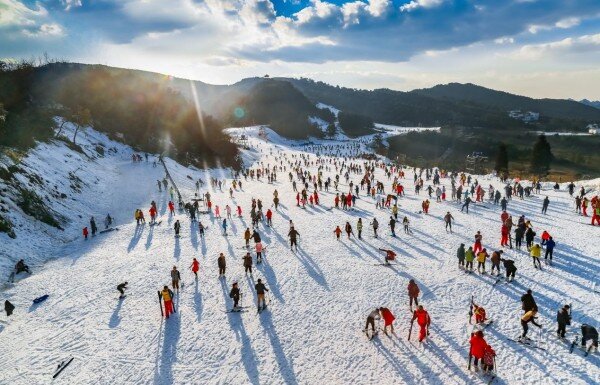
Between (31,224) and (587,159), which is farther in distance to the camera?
(587,159)

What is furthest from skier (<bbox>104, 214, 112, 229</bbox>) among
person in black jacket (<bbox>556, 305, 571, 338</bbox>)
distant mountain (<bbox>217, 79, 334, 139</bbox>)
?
distant mountain (<bbox>217, 79, 334, 139</bbox>)

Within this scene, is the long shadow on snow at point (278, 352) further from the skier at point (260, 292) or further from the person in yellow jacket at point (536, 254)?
the person in yellow jacket at point (536, 254)

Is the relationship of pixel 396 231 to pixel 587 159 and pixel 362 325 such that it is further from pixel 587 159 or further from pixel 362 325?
pixel 587 159

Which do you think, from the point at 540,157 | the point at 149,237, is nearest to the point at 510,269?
the point at 149,237

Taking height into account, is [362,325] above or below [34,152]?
below

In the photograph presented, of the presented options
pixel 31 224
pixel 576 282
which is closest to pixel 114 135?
pixel 31 224

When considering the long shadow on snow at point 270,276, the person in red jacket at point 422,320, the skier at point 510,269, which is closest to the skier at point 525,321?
the person in red jacket at point 422,320
